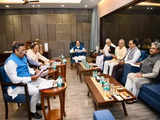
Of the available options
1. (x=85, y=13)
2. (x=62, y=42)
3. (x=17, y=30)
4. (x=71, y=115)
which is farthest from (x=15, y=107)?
(x=85, y=13)

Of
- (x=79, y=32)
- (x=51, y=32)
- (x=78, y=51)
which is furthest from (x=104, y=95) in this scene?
(x=51, y=32)

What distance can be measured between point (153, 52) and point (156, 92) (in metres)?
0.83

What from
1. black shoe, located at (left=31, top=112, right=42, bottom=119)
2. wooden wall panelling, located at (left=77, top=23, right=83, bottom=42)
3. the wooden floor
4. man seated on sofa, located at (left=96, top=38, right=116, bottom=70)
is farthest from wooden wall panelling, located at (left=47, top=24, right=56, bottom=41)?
black shoe, located at (left=31, top=112, right=42, bottom=119)

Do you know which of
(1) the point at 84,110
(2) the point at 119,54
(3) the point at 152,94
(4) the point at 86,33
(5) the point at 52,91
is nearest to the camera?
(5) the point at 52,91

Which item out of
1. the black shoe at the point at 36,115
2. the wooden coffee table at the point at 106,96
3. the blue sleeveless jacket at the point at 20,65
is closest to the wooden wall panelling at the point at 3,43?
the blue sleeveless jacket at the point at 20,65

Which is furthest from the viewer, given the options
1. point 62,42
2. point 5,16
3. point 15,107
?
point 62,42

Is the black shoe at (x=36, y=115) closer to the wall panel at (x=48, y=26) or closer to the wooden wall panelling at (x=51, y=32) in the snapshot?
the wall panel at (x=48, y=26)

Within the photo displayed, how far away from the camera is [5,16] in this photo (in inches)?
252

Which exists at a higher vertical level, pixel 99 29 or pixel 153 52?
pixel 99 29

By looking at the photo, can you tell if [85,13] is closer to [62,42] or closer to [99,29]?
[99,29]

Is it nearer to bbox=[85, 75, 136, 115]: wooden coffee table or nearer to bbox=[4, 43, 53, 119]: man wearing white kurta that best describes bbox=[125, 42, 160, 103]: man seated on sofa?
bbox=[85, 75, 136, 115]: wooden coffee table

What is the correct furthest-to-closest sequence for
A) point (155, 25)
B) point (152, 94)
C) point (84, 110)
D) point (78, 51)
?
1. point (78, 51)
2. point (155, 25)
3. point (84, 110)
4. point (152, 94)

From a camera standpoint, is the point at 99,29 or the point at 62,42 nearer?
the point at 99,29

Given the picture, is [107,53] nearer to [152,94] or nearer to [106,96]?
[152,94]
